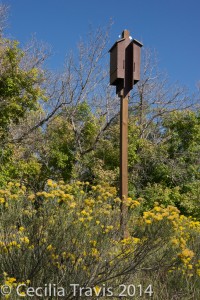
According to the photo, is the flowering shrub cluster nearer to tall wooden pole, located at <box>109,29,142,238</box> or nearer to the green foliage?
tall wooden pole, located at <box>109,29,142,238</box>

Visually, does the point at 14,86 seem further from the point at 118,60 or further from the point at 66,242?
the point at 66,242

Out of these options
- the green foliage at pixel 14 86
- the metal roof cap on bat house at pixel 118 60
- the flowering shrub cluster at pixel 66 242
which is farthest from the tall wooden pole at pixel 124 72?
the green foliage at pixel 14 86

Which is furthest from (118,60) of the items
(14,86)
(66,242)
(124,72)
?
(14,86)

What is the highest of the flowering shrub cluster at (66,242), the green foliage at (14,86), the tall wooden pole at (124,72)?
the green foliage at (14,86)

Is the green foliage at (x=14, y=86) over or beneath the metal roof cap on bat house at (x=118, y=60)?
over

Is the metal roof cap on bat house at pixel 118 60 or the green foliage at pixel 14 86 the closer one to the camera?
the metal roof cap on bat house at pixel 118 60

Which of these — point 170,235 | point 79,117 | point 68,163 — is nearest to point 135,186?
point 68,163

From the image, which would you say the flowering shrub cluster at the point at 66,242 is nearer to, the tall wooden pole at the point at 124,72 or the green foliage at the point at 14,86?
the tall wooden pole at the point at 124,72

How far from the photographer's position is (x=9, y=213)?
3070 mm

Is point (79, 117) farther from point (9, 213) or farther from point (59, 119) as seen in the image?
point (9, 213)

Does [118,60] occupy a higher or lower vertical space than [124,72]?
higher

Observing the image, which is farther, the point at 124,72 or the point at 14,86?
the point at 14,86

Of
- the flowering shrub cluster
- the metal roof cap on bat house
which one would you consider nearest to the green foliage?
the metal roof cap on bat house

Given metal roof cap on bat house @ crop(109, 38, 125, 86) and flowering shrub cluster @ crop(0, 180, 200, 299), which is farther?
metal roof cap on bat house @ crop(109, 38, 125, 86)
